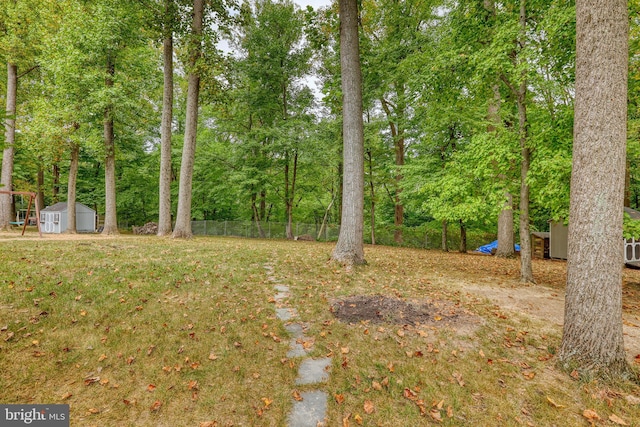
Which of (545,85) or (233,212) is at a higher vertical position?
(545,85)

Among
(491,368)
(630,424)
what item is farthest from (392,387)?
(630,424)

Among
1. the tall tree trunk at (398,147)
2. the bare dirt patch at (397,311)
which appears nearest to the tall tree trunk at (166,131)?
the tall tree trunk at (398,147)

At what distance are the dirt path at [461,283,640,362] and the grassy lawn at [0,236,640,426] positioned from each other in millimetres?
363

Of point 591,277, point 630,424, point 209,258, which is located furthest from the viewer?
point 209,258

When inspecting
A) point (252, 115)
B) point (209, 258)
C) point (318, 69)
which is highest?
point (318, 69)

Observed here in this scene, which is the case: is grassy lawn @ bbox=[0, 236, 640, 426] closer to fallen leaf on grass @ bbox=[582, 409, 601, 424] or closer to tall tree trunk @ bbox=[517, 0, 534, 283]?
fallen leaf on grass @ bbox=[582, 409, 601, 424]

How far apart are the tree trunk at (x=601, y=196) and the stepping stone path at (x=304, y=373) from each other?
241 cm

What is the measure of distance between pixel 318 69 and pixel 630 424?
17.8m

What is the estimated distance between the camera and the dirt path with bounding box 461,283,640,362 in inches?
140

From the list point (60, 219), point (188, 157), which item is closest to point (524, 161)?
point (188, 157)

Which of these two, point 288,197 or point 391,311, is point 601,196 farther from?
point 288,197

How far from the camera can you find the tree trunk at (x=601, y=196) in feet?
8.96

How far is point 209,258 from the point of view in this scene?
22.4 ft

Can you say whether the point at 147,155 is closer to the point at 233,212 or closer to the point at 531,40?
the point at 233,212
